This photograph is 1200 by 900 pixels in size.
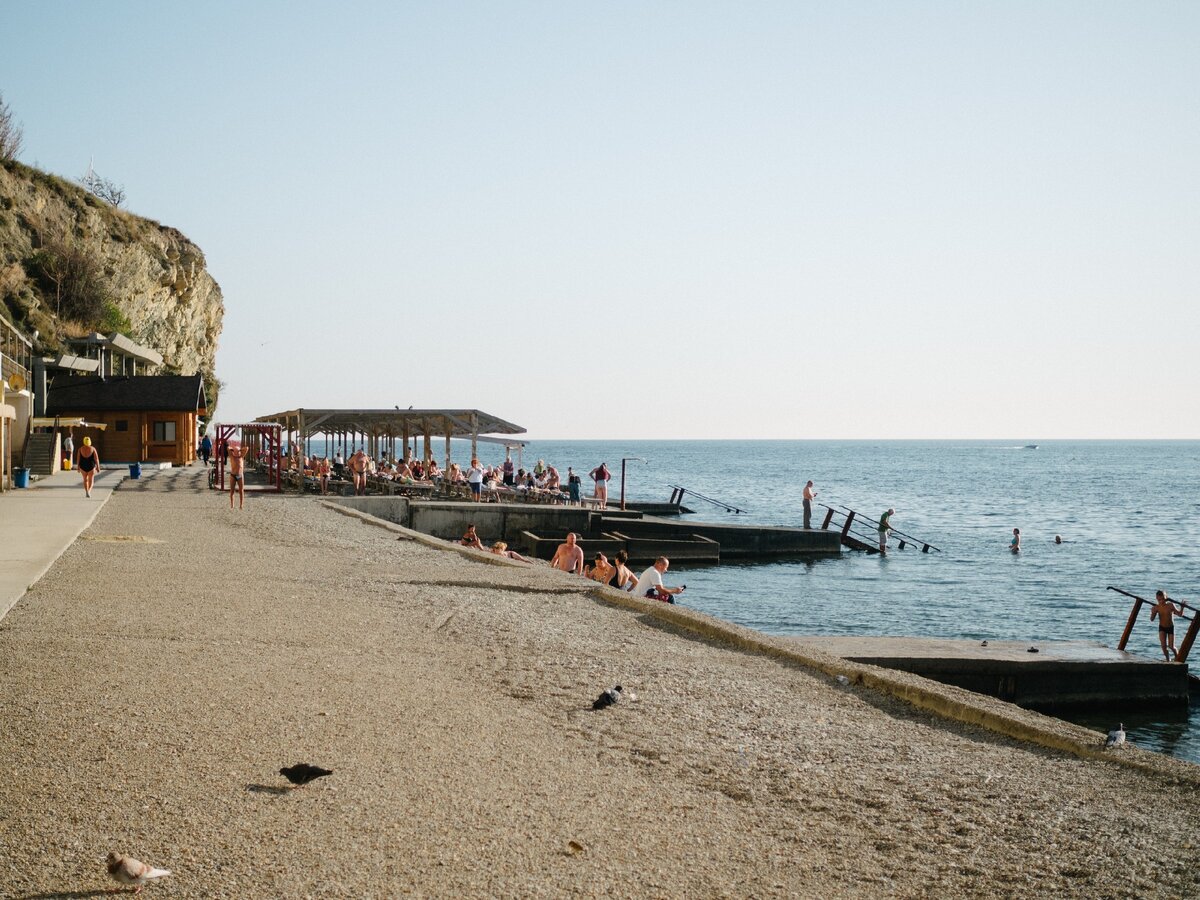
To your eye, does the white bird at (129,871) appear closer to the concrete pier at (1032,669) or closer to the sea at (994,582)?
the concrete pier at (1032,669)

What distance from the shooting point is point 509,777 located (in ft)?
17.9

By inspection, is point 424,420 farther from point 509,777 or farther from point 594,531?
point 509,777

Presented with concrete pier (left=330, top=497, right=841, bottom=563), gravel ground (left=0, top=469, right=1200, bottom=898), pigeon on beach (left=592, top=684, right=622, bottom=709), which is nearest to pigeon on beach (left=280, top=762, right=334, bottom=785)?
gravel ground (left=0, top=469, right=1200, bottom=898)

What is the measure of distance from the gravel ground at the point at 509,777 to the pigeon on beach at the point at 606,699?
0.22 ft

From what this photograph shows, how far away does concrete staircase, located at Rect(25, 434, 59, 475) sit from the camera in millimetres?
33781

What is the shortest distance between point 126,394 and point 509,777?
41.6 meters

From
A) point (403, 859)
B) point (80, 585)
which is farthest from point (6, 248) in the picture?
point (403, 859)

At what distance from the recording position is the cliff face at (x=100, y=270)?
51.5 meters

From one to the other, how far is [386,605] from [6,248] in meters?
49.4

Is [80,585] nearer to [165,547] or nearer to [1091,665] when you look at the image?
[165,547]

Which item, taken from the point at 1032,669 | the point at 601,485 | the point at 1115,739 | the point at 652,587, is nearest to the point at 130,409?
the point at 601,485

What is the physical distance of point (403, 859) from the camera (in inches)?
170

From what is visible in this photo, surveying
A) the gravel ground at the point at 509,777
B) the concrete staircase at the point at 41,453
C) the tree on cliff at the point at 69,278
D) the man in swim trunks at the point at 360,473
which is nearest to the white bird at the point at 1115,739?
the gravel ground at the point at 509,777

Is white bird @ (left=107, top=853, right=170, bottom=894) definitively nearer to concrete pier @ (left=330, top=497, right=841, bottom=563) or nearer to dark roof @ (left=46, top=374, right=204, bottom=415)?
concrete pier @ (left=330, top=497, right=841, bottom=563)
